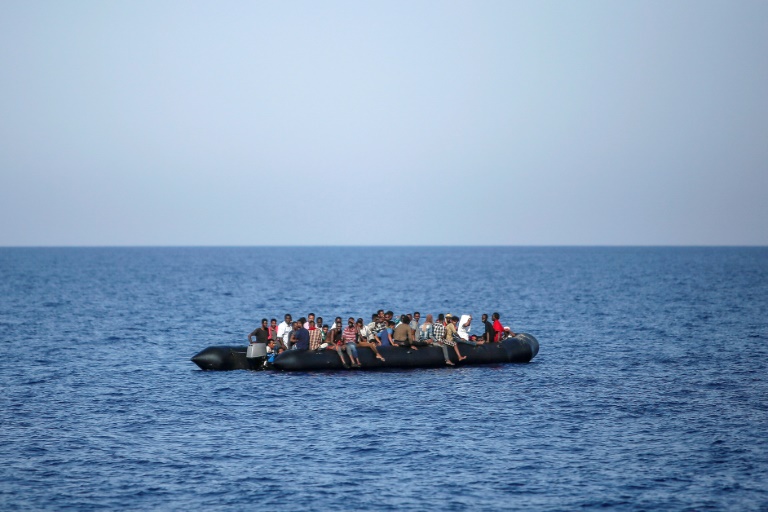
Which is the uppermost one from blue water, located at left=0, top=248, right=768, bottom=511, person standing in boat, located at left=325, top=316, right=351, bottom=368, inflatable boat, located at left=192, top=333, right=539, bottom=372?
person standing in boat, located at left=325, top=316, right=351, bottom=368

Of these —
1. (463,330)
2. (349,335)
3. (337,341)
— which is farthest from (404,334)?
(463,330)

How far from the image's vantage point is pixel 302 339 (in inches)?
1407

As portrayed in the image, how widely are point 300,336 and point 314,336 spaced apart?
0.56 m

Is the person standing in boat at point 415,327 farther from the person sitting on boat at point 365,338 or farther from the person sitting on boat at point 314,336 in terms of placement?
the person sitting on boat at point 314,336

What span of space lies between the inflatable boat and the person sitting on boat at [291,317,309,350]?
27cm

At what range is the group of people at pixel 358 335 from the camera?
35.8 meters

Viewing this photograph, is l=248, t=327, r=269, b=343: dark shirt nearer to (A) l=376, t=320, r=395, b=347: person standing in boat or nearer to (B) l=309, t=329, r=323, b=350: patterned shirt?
(B) l=309, t=329, r=323, b=350: patterned shirt

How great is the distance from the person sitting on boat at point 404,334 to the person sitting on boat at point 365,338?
94cm

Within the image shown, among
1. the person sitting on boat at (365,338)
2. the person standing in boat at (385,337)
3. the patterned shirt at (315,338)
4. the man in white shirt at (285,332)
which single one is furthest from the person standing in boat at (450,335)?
the man in white shirt at (285,332)

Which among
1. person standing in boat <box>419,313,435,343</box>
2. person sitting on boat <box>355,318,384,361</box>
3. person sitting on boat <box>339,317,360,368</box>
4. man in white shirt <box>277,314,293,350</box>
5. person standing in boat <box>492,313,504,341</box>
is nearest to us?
person sitting on boat <box>339,317,360,368</box>

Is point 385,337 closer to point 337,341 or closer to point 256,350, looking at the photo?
point 337,341

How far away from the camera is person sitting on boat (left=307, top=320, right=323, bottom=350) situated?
35.7 m

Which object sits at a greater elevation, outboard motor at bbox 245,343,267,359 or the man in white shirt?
the man in white shirt

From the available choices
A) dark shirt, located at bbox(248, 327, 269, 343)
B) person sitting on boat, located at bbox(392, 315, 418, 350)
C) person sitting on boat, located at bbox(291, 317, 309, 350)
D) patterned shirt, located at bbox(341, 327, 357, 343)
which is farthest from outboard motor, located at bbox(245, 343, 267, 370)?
person sitting on boat, located at bbox(392, 315, 418, 350)
